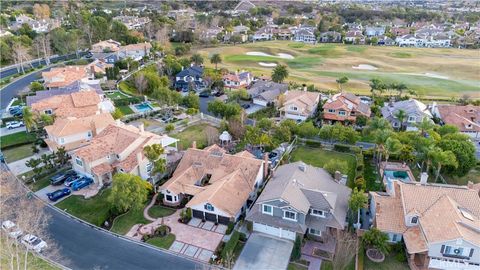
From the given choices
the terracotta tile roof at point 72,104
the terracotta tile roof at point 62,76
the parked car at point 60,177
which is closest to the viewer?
the parked car at point 60,177

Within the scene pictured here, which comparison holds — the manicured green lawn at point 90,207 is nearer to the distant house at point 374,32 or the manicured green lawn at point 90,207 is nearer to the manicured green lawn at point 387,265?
the manicured green lawn at point 387,265

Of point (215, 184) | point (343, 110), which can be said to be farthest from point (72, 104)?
point (343, 110)

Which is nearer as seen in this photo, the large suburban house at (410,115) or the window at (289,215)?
the window at (289,215)

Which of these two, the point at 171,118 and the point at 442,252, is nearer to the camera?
the point at 442,252

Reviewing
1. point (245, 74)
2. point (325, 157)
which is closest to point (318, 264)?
point (325, 157)

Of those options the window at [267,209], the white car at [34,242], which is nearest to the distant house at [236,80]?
the window at [267,209]

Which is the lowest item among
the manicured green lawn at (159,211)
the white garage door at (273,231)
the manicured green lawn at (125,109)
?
the manicured green lawn at (159,211)

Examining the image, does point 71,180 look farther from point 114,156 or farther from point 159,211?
point 159,211

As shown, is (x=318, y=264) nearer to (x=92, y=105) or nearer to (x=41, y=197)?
(x=41, y=197)

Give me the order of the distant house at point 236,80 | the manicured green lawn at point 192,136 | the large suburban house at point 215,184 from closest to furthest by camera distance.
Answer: the large suburban house at point 215,184 < the manicured green lawn at point 192,136 < the distant house at point 236,80
